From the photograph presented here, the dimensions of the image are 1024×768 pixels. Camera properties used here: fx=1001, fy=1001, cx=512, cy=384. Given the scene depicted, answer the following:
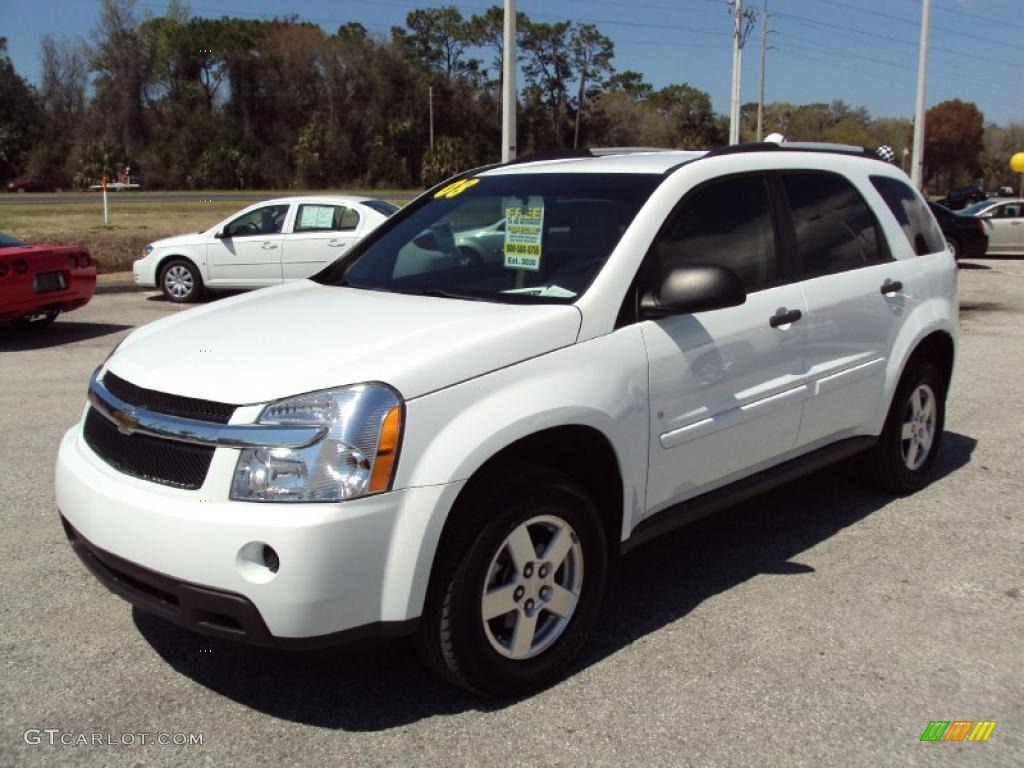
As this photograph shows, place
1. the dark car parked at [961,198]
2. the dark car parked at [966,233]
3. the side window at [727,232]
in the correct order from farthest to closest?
the dark car parked at [961,198] → the dark car parked at [966,233] → the side window at [727,232]

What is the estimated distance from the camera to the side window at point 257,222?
14703mm

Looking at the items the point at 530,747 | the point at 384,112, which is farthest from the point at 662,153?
the point at 384,112

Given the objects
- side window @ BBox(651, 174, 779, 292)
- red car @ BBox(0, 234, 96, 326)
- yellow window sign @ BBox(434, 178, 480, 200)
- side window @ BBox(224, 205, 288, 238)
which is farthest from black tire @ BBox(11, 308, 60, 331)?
side window @ BBox(651, 174, 779, 292)

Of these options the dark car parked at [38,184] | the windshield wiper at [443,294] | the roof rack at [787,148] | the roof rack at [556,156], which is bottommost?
the windshield wiper at [443,294]

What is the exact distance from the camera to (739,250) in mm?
4301

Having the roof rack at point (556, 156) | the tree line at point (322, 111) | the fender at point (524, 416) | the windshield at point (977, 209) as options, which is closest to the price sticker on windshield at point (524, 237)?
the fender at point (524, 416)

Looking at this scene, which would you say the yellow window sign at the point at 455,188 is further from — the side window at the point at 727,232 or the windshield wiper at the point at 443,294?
the side window at the point at 727,232

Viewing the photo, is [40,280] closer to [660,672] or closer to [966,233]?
[660,672]

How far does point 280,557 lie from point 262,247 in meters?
12.3

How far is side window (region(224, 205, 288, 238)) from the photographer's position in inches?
579

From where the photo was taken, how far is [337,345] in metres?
3.27

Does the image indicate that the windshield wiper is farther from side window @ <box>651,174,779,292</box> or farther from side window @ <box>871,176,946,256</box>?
side window @ <box>871,176,946,256</box>

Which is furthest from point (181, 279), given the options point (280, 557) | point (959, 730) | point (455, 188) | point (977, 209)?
point (977, 209)

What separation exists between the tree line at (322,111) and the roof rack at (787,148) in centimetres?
6561
